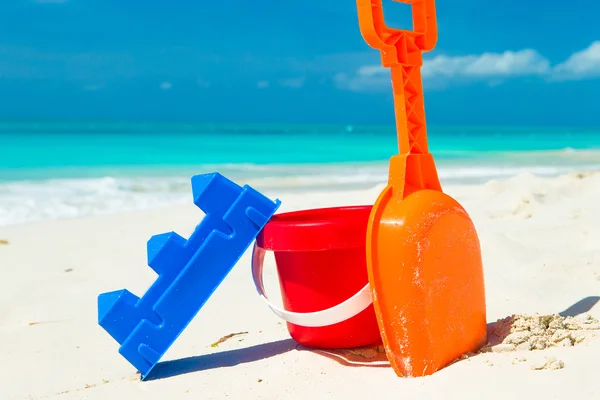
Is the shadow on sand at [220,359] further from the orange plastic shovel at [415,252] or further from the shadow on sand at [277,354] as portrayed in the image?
the orange plastic shovel at [415,252]

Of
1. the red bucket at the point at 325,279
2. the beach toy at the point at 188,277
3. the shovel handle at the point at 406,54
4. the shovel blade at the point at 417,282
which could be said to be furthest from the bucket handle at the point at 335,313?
the shovel handle at the point at 406,54

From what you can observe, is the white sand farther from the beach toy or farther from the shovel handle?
the shovel handle

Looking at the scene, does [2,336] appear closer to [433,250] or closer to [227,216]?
[227,216]

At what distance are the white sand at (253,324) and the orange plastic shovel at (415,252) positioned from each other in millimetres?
112

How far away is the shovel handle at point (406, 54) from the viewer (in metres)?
2.16

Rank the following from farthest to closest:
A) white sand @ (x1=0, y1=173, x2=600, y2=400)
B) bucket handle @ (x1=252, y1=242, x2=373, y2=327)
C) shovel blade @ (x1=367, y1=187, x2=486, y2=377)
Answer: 1. bucket handle @ (x1=252, y1=242, x2=373, y2=327)
2. shovel blade @ (x1=367, y1=187, x2=486, y2=377)
3. white sand @ (x1=0, y1=173, x2=600, y2=400)

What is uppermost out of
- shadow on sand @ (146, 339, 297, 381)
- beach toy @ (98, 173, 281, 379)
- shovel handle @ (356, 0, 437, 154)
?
shovel handle @ (356, 0, 437, 154)

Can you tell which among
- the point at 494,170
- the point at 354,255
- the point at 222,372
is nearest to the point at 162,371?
the point at 222,372

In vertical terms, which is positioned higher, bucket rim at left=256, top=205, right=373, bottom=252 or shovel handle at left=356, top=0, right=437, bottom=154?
shovel handle at left=356, top=0, right=437, bottom=154

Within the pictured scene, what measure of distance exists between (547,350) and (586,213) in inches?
104

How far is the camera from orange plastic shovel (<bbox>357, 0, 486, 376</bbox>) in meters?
2.11

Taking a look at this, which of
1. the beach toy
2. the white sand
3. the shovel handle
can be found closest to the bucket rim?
the beach toy

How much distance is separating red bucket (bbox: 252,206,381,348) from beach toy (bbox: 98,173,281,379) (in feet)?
0.34

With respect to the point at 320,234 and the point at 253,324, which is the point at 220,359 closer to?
the point at 253,324
